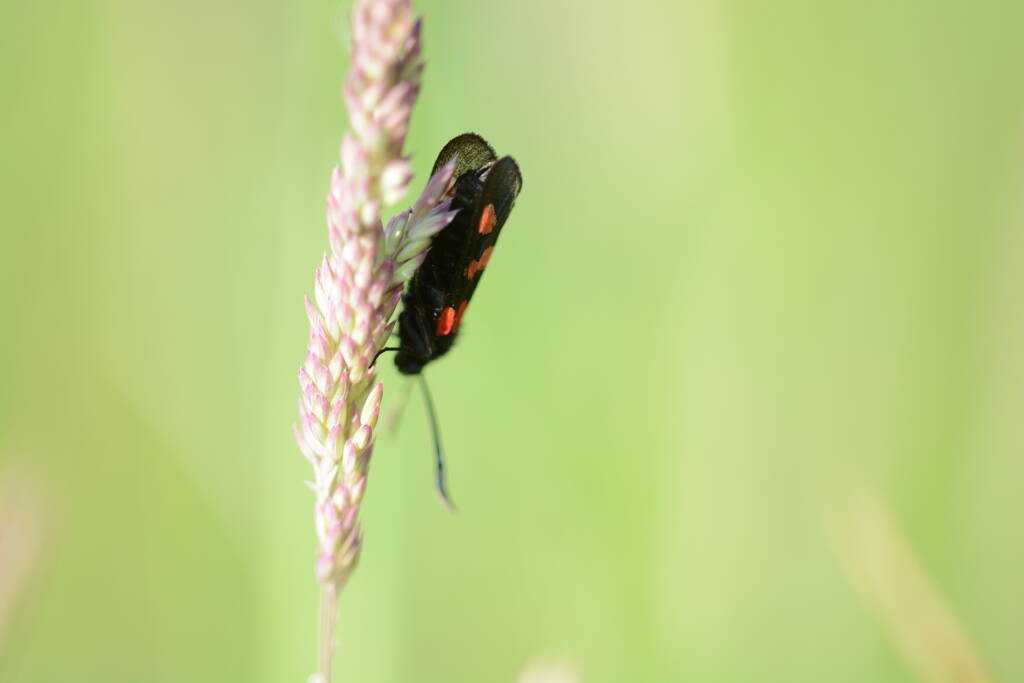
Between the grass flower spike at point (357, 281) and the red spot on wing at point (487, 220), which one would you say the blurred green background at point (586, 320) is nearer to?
the red spot on wing at point (487, 220)

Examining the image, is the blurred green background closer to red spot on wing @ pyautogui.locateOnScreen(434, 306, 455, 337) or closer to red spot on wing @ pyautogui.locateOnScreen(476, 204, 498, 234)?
red spot on wing @ pyautogui.locateOnScreen(434, 306, 455, 337)

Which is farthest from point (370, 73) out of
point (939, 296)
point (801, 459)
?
point (939, 296)

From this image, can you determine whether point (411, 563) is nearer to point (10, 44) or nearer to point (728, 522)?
point (728, 522)

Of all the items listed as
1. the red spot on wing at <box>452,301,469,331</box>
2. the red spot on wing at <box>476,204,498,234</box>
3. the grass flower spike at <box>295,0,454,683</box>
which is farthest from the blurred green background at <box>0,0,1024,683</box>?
the grass flower spike at <box>295,0,454,683</box>

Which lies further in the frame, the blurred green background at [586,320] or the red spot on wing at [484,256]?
the blurred green background at [586,320]

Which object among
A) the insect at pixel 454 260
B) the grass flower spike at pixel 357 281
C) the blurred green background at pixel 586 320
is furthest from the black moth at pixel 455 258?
the blurred green background at pixel 586 320

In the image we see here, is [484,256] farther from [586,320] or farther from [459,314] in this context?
[586,320]

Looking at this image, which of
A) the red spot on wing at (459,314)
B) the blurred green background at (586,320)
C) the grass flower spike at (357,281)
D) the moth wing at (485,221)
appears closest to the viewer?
the grass flower spike at (357,281)

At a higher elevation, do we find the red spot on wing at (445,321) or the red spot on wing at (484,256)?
the red spot on wing at (484,256)
